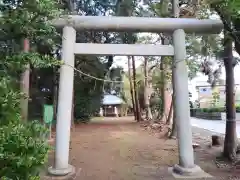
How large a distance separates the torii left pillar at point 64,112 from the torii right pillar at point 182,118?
7.14 feet

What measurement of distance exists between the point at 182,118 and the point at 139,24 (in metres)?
2.15

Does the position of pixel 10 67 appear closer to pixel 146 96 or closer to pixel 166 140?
pixel 166 140

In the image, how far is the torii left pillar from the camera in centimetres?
540

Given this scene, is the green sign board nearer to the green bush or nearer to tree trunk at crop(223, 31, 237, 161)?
tree trunk at crop(223, 31, 237, 161)

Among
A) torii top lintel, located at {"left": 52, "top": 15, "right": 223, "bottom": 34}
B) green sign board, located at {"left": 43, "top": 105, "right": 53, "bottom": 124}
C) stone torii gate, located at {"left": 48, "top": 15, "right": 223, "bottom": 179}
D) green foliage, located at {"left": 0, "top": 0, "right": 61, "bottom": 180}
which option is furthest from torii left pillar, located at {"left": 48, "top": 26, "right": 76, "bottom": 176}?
green sign board, located at {"left": 43, "top": 105, "right": 53, "bottom": 124}

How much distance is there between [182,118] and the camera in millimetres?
5746

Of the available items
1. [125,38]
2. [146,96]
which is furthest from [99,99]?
[125,38]

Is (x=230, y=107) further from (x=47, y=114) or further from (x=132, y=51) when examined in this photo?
(x=47, y=114)

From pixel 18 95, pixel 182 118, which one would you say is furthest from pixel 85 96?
pixel 18 95

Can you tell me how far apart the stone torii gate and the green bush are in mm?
2710

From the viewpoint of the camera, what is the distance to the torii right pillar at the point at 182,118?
5.50m

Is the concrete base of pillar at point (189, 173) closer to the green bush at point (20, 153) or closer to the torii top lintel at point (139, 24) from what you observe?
the torii top lintel at point (139, 24)

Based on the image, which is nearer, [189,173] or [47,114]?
[189,173]

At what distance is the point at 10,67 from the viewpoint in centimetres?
300
